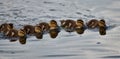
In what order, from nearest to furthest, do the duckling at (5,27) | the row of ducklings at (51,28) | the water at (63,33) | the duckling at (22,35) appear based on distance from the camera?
the water at (63,33) < the duckling at (22,35) < the row of ducklings at (51,28) < the duckling at (5,27)

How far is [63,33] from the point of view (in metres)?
4.29

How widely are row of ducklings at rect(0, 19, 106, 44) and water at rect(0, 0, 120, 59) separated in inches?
4.0

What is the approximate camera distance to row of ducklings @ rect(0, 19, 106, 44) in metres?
4.27

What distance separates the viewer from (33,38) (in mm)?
4195

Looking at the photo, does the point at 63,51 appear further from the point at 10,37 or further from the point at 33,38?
Answer: the point at 10,37

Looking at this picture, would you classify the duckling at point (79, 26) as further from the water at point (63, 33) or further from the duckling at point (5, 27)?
the duckling at point (5, 27)

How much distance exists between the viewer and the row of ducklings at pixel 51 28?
168 inches

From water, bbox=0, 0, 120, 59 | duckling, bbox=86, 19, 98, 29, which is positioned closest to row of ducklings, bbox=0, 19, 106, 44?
duckling, bbox=86, 19, 98, 29

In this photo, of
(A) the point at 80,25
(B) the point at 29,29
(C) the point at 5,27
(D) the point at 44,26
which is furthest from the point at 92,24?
(C) the point at 5,27

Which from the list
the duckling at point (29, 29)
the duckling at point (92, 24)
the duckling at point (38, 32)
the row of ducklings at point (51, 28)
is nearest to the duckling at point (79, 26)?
the row of ducklings at point (51, 28)

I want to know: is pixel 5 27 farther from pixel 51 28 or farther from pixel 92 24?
pixel 92 24

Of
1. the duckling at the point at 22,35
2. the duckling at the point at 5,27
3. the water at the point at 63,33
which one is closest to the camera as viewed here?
the water at the point at 63,33

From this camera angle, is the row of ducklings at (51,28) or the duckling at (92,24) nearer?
the row of ducklings at (51,28)

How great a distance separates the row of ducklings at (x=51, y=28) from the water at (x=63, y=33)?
0.33ft
